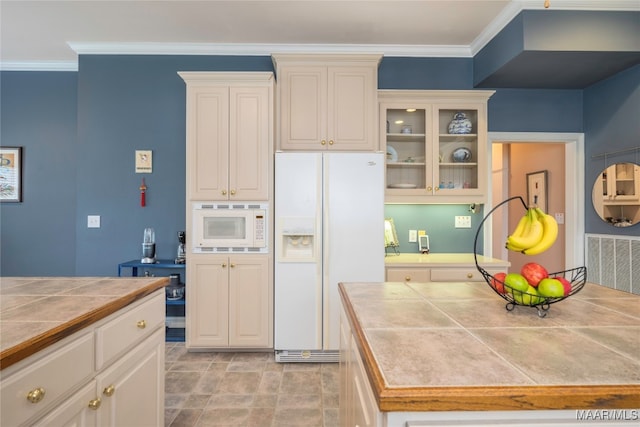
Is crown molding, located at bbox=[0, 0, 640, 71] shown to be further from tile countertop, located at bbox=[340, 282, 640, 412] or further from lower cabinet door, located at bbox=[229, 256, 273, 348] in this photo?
tile countertop, located at bbox=[340, 282, 640, 412]

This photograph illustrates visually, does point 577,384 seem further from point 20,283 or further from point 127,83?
point 127,83

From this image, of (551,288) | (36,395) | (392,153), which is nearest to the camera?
(36,395)

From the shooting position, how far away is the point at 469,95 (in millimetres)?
2973

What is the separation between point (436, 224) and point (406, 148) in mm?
847

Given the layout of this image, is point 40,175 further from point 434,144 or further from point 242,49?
point 434,144

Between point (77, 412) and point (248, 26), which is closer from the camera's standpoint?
point (77, 412)

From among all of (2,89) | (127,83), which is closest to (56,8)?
(127,83)

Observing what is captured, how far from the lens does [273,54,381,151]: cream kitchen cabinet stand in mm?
2793

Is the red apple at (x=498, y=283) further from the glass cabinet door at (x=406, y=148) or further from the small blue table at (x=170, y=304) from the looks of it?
the small blue table at (x=170, y=304)

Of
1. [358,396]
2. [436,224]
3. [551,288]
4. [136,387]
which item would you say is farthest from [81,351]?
[436,224]

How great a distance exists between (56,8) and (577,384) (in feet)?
12.7

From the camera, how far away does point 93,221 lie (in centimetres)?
313

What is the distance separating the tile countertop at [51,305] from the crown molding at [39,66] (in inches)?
117

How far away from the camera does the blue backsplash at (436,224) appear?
325 centimetres
